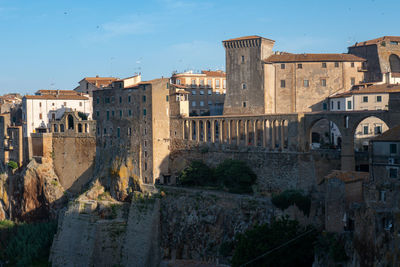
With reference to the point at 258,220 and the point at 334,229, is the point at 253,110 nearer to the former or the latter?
the point at 258,220

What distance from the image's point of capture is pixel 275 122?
48.5 m

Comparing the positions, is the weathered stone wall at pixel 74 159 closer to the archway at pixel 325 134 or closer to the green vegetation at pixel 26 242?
the green vegetation at pixel 26 242

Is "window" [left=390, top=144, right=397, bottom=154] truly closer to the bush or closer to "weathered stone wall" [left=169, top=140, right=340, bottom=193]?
"weathered stone wall" [left=169, top=140, right=340, bottom=193]

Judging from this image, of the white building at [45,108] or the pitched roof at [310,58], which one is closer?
the pitched roof at [310,58]

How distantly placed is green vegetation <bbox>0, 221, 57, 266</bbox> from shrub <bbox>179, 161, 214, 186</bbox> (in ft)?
56.0

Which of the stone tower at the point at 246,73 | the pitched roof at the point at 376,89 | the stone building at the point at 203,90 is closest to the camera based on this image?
the pitched roof at the point at 376,89

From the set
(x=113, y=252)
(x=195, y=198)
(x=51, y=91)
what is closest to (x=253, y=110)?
(x=195, y=198)

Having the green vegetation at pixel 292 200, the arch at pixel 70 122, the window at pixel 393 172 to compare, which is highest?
the arch at pixel 70 122

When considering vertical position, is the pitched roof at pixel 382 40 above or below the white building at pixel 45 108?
above

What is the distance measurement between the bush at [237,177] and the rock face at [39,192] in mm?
21327

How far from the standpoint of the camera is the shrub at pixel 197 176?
1939 inches

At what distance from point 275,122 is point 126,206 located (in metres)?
16.4

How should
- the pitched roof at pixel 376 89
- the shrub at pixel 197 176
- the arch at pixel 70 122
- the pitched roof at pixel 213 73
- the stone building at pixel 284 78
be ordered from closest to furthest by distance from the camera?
the pitched roof at pixel 376 89 < the shrub at pixel 197 176 < the stone building at pixel 284 78 < the arch at pixel 70 122 < the pitched roof at pixel 213 73

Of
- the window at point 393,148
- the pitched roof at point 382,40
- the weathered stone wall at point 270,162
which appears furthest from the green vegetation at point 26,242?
the pitched roof at point 382,40
